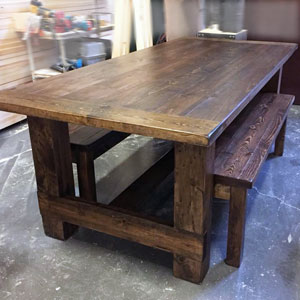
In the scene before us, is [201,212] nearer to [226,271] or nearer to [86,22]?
[226,271]

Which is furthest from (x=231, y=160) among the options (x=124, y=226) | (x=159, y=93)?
(x=124, y=226)

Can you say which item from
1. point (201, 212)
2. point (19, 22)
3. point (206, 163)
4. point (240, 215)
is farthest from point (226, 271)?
point (19, 22)

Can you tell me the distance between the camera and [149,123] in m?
1.34

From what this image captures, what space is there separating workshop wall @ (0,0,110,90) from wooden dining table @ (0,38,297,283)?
1458 mm

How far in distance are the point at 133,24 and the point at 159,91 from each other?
2271 mm

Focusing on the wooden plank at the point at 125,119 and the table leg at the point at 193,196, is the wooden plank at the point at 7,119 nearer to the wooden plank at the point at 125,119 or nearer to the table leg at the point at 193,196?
the wooden plank at the point at 125,119

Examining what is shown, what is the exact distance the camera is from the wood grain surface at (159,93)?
136cm

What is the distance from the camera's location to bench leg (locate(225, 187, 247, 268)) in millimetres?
Result: 1608

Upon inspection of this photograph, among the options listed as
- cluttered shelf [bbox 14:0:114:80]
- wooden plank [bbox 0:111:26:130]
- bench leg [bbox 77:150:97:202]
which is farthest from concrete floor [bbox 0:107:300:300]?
cluttered shelf [bbox 14:0:114:80]

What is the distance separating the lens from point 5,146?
3.11 m

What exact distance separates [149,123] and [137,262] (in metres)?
0.73

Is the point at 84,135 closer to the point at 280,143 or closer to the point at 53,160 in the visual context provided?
the point at 53,160

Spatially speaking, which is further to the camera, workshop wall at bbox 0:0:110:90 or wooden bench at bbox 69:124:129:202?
workshop wall at bbox 0:0:110:90

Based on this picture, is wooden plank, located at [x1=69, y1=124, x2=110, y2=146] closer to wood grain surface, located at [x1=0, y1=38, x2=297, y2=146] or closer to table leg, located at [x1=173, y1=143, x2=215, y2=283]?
wood grain surface, located at [x1=0, y1=38, x2=297, y2=146]
